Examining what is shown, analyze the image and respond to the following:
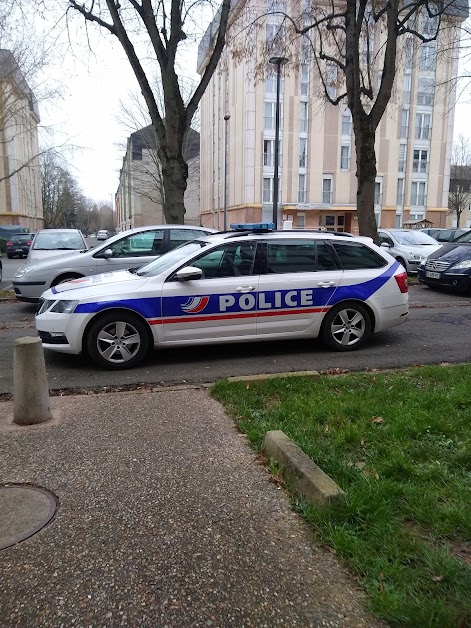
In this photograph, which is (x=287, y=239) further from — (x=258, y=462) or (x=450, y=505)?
(x=450, y=505)

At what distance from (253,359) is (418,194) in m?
51.0

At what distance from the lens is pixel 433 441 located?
3822mm

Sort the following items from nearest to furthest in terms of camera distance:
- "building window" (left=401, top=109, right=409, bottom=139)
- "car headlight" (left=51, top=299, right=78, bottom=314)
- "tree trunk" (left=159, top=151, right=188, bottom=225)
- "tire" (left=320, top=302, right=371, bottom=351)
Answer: "car headlight" (left=51, top=299, right=78, bottom=314)
"tire" (left=320, top=302, right=371, bottom=351)
"tree trunk" (left=159, top=151, right=188, bottom=225)
"building window" (left=401, top=109, right=409, bottom=139)

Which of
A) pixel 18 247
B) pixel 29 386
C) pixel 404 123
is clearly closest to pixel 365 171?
pixel 29 386

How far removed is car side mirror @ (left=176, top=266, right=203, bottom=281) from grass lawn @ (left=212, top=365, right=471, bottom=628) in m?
1.52

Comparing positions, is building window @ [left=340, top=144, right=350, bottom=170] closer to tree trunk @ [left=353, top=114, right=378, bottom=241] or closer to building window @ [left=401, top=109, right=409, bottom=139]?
building window @ [left=401, top=109, right=409, bottom=139]

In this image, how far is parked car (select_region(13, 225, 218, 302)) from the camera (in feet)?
32.4

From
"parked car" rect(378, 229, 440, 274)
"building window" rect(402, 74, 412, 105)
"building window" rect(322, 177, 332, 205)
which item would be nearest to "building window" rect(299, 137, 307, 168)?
"building window" rect(322, 177, 332, 205)

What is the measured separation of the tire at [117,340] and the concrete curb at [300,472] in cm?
279

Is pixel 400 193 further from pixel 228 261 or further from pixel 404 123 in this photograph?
pixel 228 261

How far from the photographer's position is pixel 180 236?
10.5 meters

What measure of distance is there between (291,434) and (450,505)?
4.30ft

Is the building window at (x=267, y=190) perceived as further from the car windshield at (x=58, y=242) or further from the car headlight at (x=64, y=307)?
the car headlight at (x=64, y=307)

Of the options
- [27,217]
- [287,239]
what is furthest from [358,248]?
[27,217]
